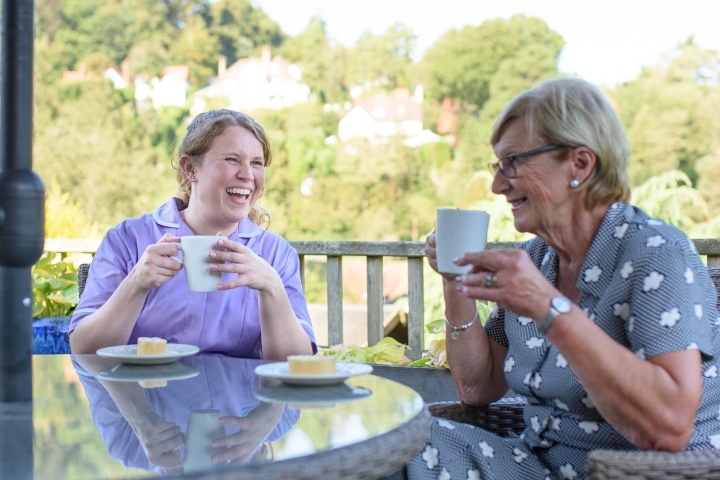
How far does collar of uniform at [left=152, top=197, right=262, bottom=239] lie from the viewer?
6.31ft

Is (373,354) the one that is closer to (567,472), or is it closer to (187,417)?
(567,472)

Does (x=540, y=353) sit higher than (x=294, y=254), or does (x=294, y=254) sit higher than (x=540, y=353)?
(x=294, y=254)

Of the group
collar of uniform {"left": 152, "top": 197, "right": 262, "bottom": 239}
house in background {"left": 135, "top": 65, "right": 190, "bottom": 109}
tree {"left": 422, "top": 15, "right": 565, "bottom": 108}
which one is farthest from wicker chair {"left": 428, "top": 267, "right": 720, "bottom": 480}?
tree {"left": 422, "top": 15, "right": 565, "bottom": 108}

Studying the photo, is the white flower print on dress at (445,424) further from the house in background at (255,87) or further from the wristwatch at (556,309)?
the house in background at (255,87)

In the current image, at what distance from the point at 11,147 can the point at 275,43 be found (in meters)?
43.2

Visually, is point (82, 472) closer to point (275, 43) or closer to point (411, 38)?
point (411, 38)

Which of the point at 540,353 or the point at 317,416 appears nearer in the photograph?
the point at 317,416

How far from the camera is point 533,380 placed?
1.40 metres

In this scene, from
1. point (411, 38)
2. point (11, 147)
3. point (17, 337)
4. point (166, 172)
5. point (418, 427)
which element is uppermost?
point (411, 38)

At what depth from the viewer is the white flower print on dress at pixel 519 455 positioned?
1389 millimetres

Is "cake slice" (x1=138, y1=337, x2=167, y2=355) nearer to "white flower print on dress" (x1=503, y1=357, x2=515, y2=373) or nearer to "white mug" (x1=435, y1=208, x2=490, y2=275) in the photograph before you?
"white mug" (x1=435, y1=208, x2=490, y2=275)

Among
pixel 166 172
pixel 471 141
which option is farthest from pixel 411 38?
pixel 166 172

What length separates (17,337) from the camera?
96cm

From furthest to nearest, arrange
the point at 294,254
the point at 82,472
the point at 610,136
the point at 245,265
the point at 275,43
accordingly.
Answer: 1. the point at 275,43
2. the point at 294,254
3. the point at 245,265
4. the point at 610,136
5. the point at 82,472
